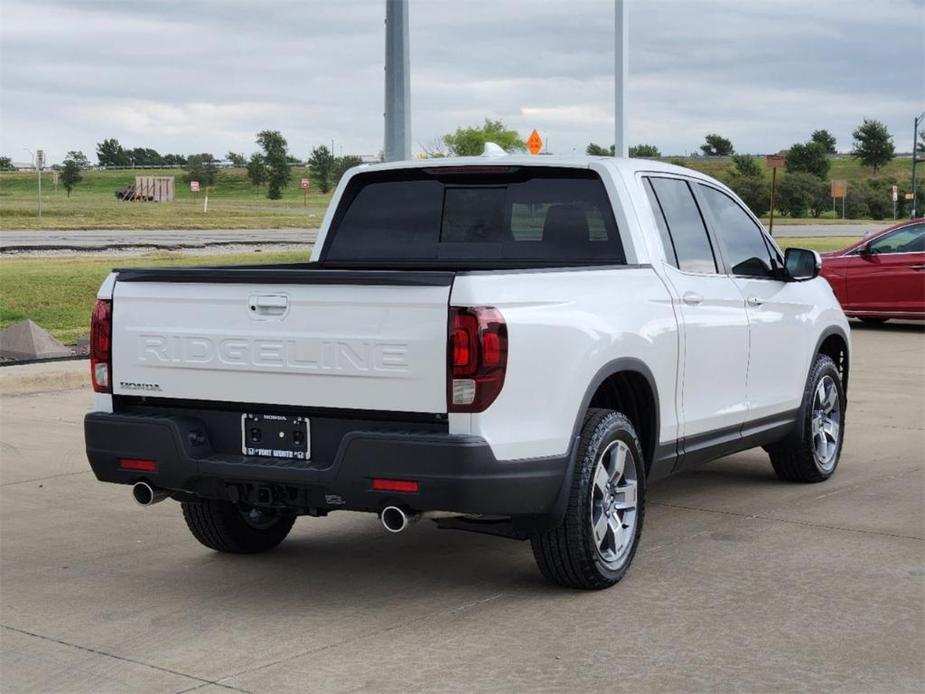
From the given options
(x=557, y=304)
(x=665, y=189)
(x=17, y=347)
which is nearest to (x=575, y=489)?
(x=557, y=304)

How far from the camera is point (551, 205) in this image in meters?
7.04

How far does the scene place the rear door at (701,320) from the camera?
6934 millimetres

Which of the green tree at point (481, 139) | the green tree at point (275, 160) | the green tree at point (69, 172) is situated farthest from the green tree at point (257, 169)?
the green tree at point (481, 139)

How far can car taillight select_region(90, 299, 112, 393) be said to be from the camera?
242 inches

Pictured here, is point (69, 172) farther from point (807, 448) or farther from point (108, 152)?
point (807, 448)

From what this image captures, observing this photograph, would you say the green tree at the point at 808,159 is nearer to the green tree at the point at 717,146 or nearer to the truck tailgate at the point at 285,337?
the green tree at the point at 717,146

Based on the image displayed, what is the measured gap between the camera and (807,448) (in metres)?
8.39

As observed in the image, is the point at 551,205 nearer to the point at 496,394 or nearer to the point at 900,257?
the point at 496,394

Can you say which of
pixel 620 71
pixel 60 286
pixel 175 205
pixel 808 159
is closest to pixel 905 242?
pixel 620 71

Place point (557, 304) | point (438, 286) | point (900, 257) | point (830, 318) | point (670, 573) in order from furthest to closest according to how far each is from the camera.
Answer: point (900, 257) → point (830, 318) → point (670, 573) → point (557, 304) → point (438, 286)

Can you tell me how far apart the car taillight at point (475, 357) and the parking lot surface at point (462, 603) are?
930 mm

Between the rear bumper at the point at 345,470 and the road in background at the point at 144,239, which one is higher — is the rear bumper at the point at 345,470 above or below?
below

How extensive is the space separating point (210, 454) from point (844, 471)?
474cm

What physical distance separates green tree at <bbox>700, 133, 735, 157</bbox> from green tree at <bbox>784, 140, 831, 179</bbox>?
24.8 meters
